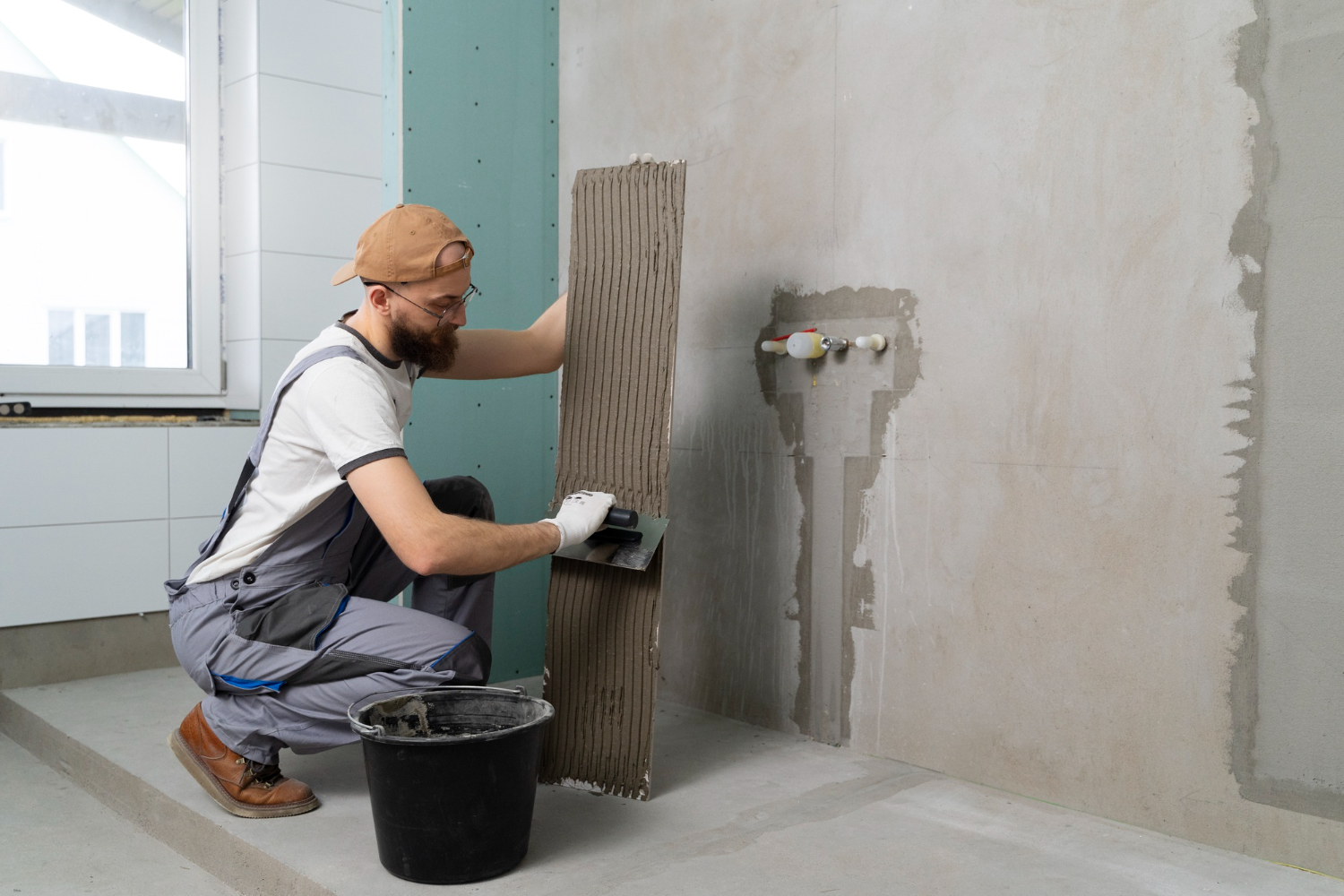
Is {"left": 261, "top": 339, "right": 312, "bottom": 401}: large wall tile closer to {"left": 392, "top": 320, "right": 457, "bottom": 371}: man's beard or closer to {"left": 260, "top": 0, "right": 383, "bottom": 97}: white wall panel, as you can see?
{"left": 260, "top": 0, "right": 383, "bottom": 97}: white wall panel

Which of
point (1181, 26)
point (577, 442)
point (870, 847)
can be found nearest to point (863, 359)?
point (577, 442)

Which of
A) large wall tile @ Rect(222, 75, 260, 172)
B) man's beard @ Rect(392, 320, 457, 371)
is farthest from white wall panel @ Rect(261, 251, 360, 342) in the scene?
man's beard @ Rect(392, 320, 457, 371)

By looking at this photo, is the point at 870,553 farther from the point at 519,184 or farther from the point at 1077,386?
the point at 519,184

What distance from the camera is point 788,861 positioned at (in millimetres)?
1641

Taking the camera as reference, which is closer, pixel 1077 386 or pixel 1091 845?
pixel 1091 845

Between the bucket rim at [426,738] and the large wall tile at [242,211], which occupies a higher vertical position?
the large wall tile at [242,211]

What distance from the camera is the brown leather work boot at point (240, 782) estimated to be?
182cm

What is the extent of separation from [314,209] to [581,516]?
1.88 m

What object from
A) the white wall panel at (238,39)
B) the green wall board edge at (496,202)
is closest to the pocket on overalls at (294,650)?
the green wall board edge at (496,202)

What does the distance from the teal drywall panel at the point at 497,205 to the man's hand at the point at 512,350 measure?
0.36m

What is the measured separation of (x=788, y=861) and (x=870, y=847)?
0.50ft

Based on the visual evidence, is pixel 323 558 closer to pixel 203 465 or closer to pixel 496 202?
pixel 496 202

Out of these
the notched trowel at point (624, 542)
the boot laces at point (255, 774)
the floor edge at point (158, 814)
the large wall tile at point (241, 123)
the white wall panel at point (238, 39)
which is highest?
the white wall panel at point (238, 39)

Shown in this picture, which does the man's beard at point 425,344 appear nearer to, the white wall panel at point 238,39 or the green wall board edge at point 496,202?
the green wall board edge at point 496,202
